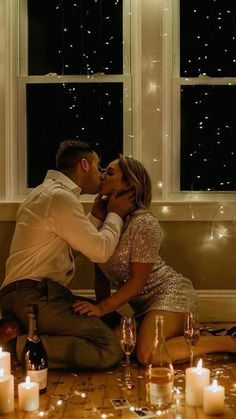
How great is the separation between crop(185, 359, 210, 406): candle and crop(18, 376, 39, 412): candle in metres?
0.64

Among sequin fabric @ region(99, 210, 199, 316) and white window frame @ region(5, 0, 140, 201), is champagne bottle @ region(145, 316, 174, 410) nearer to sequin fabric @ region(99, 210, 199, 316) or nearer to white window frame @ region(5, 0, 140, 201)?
sequin fabric @ region(99, 210, 199, 316)

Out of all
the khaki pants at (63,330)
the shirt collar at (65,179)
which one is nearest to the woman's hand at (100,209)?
the shirt collar at (65,179)

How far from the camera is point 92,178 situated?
3.24 meters

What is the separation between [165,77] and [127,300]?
5.63ft

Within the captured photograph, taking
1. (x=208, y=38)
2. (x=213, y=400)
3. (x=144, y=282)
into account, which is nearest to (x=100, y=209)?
(x=144, y=282)

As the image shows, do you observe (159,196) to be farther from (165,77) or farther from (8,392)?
(8,392)

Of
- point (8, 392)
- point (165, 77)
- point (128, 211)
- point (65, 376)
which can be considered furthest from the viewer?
point (165, 77)

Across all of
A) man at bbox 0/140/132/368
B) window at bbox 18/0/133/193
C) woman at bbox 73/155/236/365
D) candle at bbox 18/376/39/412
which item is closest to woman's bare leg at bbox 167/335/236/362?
woman at bbox 73/155/236/365

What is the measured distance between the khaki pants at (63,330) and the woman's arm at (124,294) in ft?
0.15

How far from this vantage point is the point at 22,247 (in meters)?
3.04

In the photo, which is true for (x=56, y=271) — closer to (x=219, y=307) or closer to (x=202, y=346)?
(x=202, y=346)

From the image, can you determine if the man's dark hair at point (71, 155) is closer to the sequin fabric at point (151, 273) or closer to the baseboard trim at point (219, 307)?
the sequin fabric at point (151, 273)

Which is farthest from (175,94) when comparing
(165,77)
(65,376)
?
(65,376)

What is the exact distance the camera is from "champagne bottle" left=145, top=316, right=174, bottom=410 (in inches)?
92.4
